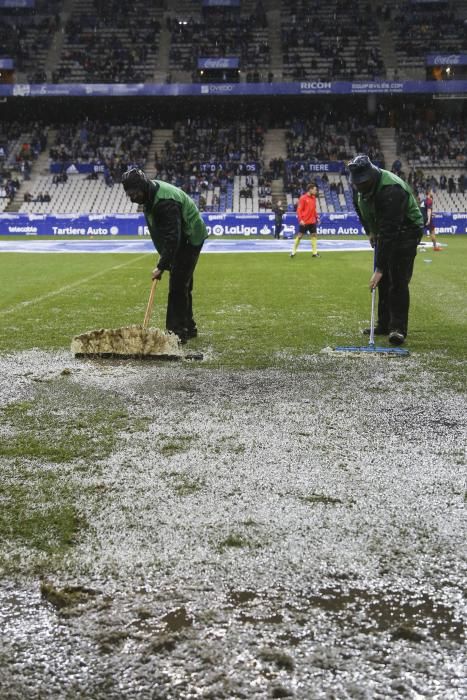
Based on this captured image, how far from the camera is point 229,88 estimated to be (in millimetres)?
42344

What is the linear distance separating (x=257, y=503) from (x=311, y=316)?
19.9 ft

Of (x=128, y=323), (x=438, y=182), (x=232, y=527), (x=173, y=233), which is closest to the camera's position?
(x=232, y=527)

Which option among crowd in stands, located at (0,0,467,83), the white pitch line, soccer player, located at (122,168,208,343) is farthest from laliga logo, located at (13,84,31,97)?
soccer player, located at (122,168,208,343)

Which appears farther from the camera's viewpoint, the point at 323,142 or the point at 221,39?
the point at 221,39

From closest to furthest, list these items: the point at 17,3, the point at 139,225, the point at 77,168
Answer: the point at 139,225 < the point at 77,168 < the point at 17,3

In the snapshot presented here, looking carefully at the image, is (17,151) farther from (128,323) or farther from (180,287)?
(180,287)

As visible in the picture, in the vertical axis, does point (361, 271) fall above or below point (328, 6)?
below

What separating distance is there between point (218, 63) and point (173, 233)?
138 feet

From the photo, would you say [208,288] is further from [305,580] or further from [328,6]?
[328,6]

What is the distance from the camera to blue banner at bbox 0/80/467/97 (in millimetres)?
42250

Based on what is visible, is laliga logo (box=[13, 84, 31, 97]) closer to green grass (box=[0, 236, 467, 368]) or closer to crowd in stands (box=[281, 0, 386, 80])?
crowd in stands (box=[281, 0, 386, 80])

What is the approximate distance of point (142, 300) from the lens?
33.3 feet

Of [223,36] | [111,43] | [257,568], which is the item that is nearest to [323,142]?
[223,36]

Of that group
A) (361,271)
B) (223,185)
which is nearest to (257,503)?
(361,271)
